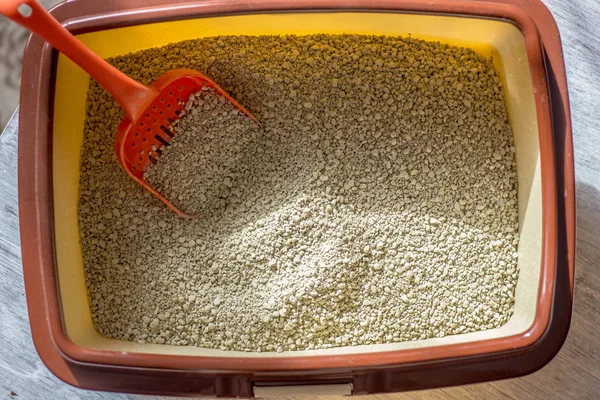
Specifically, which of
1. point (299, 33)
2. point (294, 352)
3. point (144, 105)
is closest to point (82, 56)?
point (144, 105)

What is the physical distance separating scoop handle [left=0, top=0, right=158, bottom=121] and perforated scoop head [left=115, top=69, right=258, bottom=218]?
22 mm

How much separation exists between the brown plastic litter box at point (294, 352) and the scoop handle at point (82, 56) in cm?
5

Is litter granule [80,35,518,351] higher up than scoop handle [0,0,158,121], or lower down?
lower down

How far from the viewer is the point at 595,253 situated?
3.41ft

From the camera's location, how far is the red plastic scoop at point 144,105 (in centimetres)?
85

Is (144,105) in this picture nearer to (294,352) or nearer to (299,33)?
(299,33)

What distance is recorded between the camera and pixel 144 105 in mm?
896

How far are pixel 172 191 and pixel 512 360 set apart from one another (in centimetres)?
60

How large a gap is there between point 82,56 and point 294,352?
548 mm

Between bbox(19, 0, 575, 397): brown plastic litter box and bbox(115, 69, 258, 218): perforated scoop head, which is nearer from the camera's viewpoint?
bbox(19, 0, 575, 397): brown plastic litter box

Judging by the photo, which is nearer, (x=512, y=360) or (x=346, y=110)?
(x=512, y=360)

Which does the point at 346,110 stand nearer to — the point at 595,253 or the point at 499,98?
the point at 499,98

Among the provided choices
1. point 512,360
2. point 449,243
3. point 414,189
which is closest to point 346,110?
point 414,189

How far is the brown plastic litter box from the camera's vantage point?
0.78 m
